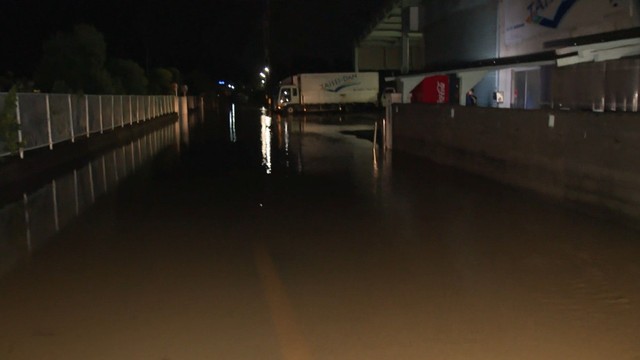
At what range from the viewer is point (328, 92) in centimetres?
6519

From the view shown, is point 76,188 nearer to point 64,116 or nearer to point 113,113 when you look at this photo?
point 64,116

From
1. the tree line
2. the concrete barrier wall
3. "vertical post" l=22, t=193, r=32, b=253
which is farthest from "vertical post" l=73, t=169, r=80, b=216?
the tree line

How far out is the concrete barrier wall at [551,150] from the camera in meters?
10.7

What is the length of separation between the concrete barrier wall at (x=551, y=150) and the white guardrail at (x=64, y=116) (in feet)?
35.1

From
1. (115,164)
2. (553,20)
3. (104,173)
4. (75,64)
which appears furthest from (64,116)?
(553,20)

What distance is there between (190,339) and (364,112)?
2373 inches

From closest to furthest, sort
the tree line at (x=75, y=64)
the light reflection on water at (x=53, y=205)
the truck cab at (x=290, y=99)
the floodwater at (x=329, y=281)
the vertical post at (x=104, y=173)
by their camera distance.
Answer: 1. the floodwater at (x=329, y=281)
2. the light reflection on water at (x=53, y=205)
3. the vertical post at (x=104, y=173)
4. the tree line at (x=75, y=64)
5. the truck cab at (x=290, y=99)

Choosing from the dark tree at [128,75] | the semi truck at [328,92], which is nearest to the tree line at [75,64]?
the dark tree at [128,75]

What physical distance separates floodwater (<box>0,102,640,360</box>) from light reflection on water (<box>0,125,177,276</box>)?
323mm

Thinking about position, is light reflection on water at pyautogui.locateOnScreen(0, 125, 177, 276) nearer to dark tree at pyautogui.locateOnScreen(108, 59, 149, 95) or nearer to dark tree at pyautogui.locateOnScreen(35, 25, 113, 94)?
dark tree at pyautogui.locateOnScreen(35, 25, 113, 94)

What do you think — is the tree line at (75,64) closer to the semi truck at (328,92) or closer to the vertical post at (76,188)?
the vertical post at (76,188)

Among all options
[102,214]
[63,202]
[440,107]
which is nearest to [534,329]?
[102,214]

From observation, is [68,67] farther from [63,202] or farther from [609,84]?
[609,84]

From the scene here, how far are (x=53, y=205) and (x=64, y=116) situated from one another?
1001 cm
